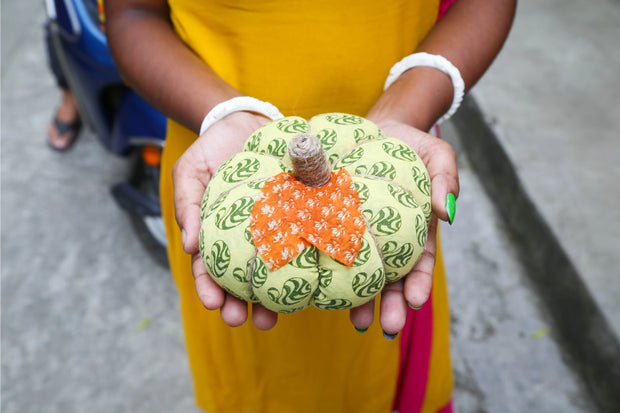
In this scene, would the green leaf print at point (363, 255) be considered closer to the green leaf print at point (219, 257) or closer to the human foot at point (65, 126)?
the green leaf print at point (219, 257)

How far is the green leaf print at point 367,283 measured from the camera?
1033mm

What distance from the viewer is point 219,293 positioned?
111 centimetres

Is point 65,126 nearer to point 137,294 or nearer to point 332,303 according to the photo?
point 137,294

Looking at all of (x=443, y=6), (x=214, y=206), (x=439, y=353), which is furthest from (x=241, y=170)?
(x=439, y=353)

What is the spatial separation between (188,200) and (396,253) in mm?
471

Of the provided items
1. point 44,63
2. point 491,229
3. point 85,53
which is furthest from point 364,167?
point 44,63

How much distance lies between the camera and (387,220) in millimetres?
1047

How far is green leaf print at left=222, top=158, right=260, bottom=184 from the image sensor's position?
43.1 inches

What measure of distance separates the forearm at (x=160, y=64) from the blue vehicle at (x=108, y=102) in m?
0.92

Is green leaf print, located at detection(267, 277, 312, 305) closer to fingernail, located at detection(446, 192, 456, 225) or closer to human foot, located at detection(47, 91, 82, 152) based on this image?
fingernail, located at detection(446, 192, 456, 225)

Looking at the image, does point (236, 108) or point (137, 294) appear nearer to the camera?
point (236, 108)

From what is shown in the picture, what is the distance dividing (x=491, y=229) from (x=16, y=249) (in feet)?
9.13

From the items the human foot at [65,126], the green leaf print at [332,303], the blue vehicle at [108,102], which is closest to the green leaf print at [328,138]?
the green leaf print at [332,303]

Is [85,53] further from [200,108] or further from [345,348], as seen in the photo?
[345,348]
